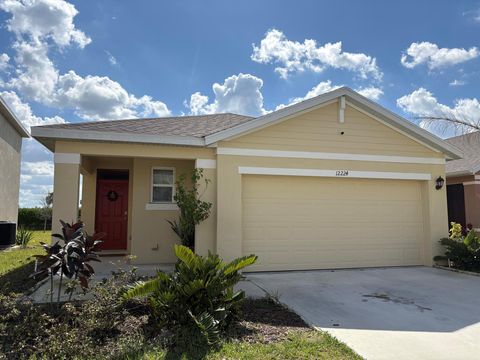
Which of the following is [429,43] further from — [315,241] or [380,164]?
[315,241]

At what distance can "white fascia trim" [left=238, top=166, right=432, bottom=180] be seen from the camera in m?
9.53

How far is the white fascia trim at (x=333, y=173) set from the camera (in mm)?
9531

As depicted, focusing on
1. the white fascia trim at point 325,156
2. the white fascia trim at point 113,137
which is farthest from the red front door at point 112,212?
the white fascia trim at point 325,156

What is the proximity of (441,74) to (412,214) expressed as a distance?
5.51 meters

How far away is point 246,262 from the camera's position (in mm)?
5539

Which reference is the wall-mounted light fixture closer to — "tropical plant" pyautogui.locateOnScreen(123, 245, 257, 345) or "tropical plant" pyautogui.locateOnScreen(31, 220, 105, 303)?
"tropical plant" pyautogui.locateOnScreen(123, 245, 257, 345)

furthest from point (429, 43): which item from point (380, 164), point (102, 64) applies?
point (102, 64)

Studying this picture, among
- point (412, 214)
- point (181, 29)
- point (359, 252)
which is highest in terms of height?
point (181, 29)

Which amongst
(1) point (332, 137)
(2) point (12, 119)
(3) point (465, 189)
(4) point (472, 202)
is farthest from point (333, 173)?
(2) point (12, 119)

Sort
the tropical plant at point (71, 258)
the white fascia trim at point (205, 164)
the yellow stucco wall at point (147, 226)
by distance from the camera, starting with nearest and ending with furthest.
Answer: the tropical plant at point (71, 258) < the white fascia trim at point (205, 164) < the yellow stucco wall at point (147, 226)

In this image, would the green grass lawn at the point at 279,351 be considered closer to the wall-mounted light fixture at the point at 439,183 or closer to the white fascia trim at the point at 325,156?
the white fascia trim at the point at 325,156

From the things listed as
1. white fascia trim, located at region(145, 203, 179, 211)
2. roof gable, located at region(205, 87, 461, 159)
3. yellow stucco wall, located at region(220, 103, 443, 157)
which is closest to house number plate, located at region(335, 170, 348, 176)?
yellow stucco wall, located at region(220, 103, 443, 157)

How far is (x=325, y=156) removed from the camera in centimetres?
1011

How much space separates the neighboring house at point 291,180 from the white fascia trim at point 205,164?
0.03 metres
